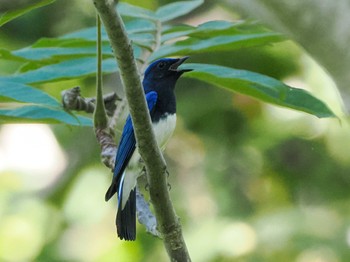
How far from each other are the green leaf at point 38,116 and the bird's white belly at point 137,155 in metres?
0.35

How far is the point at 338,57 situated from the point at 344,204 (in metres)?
4.26

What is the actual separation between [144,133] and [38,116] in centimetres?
77

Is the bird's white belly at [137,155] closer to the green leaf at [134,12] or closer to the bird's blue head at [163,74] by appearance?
the bird's blue head at [163,74]

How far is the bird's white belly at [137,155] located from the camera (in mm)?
2731

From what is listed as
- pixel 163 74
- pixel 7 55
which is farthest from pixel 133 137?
pixel 7 55

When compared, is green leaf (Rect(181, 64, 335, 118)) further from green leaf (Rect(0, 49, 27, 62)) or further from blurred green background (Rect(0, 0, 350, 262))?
blurred green background (Rect(0, 0, 350, 262))

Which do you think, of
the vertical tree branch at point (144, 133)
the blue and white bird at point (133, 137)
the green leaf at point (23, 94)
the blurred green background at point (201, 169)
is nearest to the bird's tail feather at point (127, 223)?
the blue and white bird at point (133, 137)

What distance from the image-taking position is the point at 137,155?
112 inches

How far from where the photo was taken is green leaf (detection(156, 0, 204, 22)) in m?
2.78

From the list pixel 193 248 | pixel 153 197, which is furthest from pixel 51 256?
pixel 153 197

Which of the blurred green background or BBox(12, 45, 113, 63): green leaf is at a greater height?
the blurred green background

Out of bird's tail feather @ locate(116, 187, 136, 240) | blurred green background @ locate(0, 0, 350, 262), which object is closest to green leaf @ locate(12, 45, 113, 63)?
bird's tail feather @ locate(116, 187, 136, 240)

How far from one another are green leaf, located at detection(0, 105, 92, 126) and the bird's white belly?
1.14 ft

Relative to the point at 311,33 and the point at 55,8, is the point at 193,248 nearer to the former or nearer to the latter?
the point at 55,8
